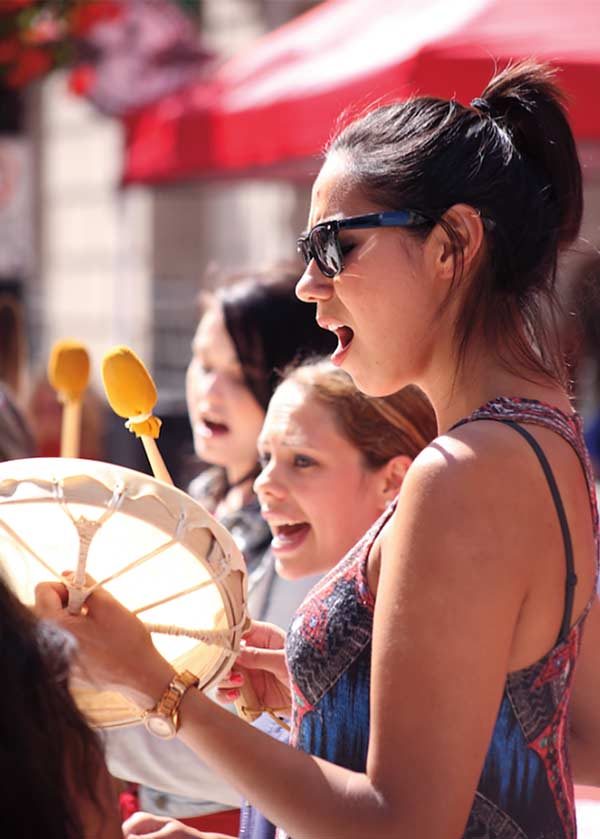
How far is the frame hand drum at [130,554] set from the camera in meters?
1.53

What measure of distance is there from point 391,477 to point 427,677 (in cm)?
110

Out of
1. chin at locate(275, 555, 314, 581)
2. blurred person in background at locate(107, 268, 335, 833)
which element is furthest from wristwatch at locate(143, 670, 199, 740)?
blurred person in background at locate(107, 268, 335, 833)

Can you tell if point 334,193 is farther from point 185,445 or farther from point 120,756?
point 185,445

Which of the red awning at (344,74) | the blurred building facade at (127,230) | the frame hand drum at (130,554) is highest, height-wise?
the blurred building facade at (127,230)

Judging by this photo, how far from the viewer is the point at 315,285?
1646mm

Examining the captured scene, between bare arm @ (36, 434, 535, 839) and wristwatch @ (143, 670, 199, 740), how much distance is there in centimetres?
7

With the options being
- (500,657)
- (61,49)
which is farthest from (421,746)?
(61,49)

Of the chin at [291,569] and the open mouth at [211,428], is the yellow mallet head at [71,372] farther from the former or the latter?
the open mouth at [211,428]

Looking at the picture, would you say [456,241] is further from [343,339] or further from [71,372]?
[71,372]

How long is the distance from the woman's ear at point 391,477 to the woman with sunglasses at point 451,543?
0.74 meters

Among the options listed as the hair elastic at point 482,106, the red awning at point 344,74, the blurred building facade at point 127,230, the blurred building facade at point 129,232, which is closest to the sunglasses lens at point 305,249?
the hair elastic at point 482,106

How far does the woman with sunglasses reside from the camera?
1.38 m

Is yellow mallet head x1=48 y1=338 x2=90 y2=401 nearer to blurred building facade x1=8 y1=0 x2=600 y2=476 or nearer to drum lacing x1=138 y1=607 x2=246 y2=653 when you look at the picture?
drum lacing x1=138 y1=607 x2=246 y2=653

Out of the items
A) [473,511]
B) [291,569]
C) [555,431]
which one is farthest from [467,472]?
[291,569]
